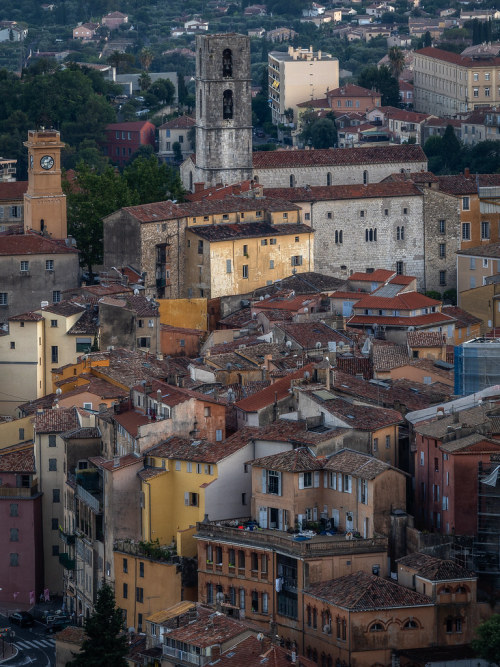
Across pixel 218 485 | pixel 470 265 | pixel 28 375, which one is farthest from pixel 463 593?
pixel 470 265

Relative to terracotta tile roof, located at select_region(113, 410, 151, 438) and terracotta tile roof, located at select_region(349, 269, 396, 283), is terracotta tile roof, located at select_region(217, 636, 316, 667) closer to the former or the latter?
terracotta tile roof, located at select_region(113, 410, 151, 438)

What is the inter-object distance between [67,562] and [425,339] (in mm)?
17093

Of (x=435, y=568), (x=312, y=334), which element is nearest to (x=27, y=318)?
(x=312, y=334)

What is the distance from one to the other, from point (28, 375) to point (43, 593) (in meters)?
12.5

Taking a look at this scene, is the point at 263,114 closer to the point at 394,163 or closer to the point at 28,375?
the point at 394,163

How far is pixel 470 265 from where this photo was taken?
93.1m

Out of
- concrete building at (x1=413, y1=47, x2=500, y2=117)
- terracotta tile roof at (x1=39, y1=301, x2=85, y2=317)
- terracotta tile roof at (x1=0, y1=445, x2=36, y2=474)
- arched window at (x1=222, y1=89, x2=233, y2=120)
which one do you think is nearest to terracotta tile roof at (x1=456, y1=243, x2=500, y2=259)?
arched window at (x1=222, y1=89, x2=233, y2=120)

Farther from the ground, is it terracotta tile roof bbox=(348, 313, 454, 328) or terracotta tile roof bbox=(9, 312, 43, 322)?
terracotta tile roof bbox=(9, 312, 43, 322)

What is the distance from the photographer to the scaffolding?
5762 centimetres

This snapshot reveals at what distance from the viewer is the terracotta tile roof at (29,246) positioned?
85.9 m

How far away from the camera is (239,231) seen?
89000 millimetres

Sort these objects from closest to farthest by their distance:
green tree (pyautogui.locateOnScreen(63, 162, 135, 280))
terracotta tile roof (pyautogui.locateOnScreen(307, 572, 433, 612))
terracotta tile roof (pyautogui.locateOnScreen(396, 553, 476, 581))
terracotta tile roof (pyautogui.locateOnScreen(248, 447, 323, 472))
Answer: terracotta tile roof (pyautogui.locateOnScreen(307, 572, 433, 612)) → terracotta tile roof (pyautogui.locateOnScreen(396, 553, 476, 581)) → terracotta tile roof (pyautogui.locateOnScreen(248, 447, 323, 472)) → green tree (pyautogui.locateOnScreen(63, 162, 135, 280))

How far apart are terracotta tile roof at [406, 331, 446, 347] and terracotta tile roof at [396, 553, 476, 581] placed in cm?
2050

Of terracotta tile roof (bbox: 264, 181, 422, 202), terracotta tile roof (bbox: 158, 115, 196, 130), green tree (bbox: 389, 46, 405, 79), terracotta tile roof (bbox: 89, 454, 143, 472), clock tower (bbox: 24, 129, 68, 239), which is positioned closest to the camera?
terracotta tile roof (bbox: 89, 454, 143, 472)
